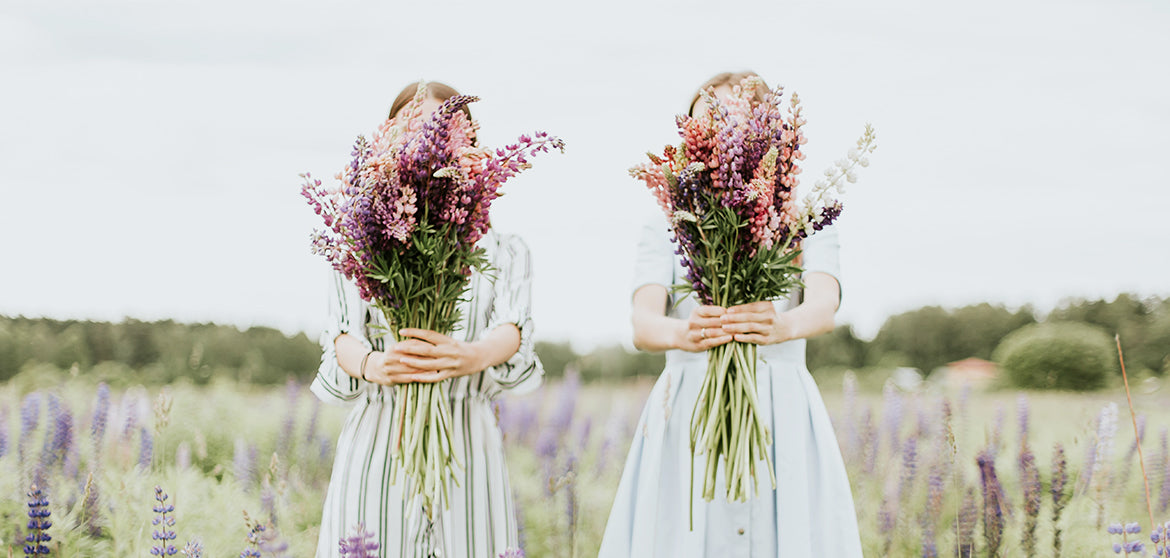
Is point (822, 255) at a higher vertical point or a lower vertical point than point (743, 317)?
higher

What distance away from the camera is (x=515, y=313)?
80.4 inches

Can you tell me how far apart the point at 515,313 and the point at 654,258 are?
39cm

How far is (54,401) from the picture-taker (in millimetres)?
3486

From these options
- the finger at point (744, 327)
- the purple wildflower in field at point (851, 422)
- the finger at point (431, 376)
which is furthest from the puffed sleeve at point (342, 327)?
the purple wildflower in field at point (851, 422)

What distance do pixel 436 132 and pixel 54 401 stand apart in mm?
2772

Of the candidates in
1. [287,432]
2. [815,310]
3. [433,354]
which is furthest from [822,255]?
[287,432]

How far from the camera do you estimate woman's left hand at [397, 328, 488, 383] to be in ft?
6.05

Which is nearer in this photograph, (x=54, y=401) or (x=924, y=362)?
(x=54, y=401)

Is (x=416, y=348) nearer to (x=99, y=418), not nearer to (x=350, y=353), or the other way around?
(x=350, y=353)

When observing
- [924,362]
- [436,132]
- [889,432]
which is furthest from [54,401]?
[924,362]

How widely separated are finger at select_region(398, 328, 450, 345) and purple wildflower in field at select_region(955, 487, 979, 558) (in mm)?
2278

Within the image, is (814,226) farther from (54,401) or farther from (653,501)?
(54,401)

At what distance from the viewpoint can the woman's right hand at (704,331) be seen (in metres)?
1.85

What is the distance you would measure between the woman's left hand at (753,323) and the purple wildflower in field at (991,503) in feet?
5.23
